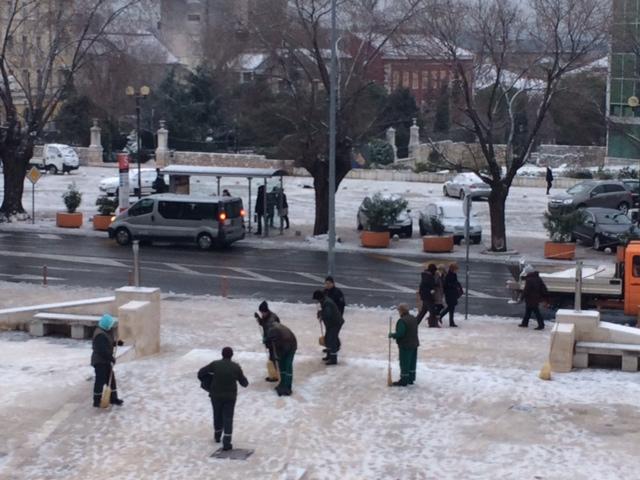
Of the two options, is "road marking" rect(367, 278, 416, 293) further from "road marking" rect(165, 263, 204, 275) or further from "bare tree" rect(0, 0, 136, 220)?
"bare tree" rect(0, 0, 136, 220)

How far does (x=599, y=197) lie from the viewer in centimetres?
4581

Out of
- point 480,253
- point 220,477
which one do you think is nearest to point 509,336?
point 220,477

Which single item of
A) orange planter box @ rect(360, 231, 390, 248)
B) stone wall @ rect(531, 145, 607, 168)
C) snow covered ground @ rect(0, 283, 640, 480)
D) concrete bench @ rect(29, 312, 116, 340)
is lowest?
snow covered ground @ rect(0, 283, 640, 480)

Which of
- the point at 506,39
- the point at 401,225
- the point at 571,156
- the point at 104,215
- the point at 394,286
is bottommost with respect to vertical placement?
the point at 394,286

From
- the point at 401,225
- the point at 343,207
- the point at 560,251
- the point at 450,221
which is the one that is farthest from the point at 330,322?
the point at 343,207

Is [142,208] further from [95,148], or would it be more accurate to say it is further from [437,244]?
[95,148]

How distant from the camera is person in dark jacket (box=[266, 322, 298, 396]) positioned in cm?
1634

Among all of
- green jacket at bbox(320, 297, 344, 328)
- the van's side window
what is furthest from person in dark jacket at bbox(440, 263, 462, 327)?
the van's side window

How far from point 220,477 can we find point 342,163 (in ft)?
84.6

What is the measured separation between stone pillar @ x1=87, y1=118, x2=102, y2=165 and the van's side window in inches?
1277

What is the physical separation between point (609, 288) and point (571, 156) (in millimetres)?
47716

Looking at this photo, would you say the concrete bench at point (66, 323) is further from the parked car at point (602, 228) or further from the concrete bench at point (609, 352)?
the parked car at point (602, 228)

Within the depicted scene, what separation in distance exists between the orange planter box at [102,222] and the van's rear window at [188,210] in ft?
13.8

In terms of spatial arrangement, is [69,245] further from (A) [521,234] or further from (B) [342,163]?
(A) [521,234]
